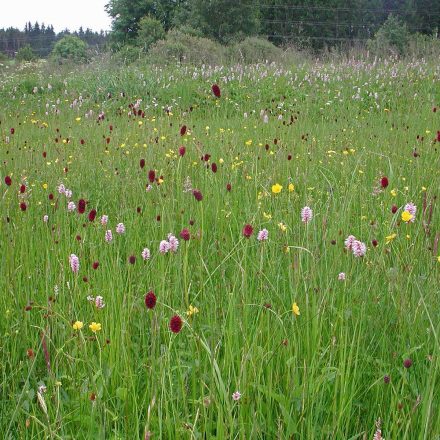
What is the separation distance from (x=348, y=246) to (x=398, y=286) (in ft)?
0.63

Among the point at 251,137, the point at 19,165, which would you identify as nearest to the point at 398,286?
the point at 19,165

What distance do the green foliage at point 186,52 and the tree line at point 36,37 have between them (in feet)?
152

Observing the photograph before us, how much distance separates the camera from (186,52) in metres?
15.4

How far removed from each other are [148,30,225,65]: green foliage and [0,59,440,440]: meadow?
7242 millimetres

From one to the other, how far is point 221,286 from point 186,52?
576 inches

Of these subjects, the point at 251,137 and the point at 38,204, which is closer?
the point at 38,204

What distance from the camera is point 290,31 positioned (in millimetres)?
39125

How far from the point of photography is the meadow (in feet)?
4.09

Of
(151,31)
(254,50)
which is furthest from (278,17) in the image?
(254,50)

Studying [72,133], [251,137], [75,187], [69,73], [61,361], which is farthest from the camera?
[69,73]

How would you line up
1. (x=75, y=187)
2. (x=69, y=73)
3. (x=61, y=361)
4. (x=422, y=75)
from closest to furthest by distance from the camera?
(x=61, y=361)
(x=75, y=187)
(x=422, y=75)
(x=69, y=73)

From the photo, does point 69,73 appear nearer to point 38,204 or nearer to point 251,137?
point 251,137

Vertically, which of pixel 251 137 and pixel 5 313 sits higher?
pixel 251 137

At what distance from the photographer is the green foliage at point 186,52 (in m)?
13.3
